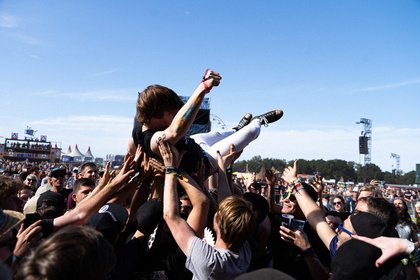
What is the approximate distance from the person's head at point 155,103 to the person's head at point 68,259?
1423 mm

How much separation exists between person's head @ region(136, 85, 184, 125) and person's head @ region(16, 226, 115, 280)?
1423 mm

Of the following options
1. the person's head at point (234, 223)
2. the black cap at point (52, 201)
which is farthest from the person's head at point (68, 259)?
the black cap at point (52, 201)

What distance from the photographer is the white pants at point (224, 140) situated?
3.82 metres

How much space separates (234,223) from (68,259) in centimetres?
121

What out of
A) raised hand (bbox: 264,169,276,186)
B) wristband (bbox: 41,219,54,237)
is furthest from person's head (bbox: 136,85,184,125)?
raised hand (bbox: 264,169,276,186)

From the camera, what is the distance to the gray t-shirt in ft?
7.61

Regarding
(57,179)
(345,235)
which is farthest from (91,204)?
(57,179)

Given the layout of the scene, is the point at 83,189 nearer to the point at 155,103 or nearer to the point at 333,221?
the point at 155,103

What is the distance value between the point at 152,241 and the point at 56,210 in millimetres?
1359

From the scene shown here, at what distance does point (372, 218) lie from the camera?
2.57 m

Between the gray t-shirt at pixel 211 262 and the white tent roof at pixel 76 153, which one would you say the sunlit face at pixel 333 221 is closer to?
the gray t-shirt at pixel 211 262

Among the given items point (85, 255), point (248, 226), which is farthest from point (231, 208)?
point (85, 255)

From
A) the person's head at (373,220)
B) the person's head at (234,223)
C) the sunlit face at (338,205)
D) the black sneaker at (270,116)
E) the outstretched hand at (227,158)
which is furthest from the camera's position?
the sunlit face at (338,205)

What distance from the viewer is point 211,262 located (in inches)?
91.3
